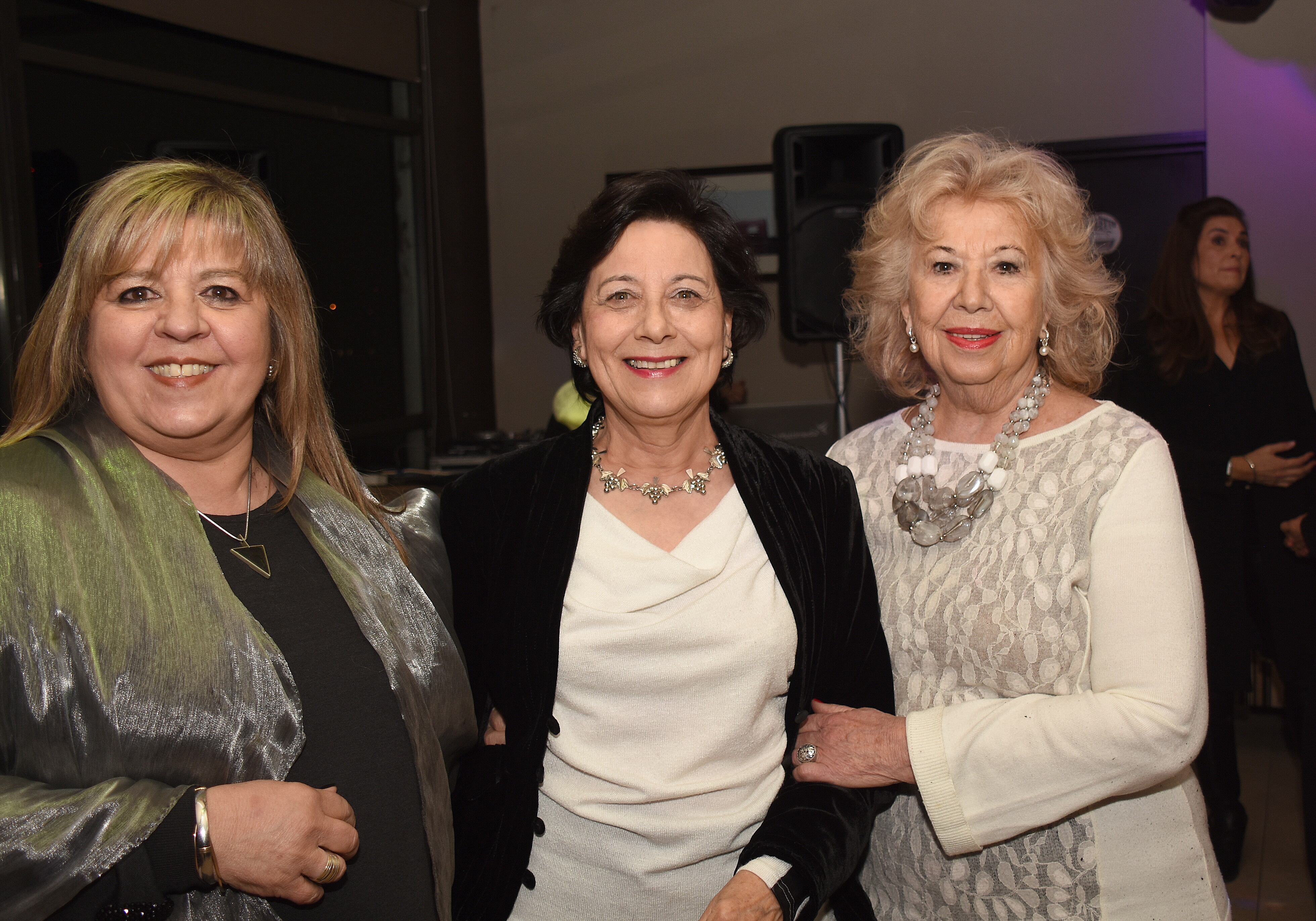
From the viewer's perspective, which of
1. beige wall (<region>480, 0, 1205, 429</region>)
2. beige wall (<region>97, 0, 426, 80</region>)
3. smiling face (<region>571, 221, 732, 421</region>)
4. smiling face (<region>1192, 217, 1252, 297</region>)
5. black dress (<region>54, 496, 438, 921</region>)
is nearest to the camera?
black dress (<region>54, 496, 438, 921</region>)

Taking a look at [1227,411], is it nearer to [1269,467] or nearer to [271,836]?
[1269,467]

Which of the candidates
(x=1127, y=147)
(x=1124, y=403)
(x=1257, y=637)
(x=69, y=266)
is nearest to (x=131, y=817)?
(x=69, y=266)

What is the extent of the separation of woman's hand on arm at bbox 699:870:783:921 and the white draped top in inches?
4.2

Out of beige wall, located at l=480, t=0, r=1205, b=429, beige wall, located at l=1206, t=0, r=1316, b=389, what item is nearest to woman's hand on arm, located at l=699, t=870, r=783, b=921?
beige wall, located at l=480, t=0, r=1205, b=429

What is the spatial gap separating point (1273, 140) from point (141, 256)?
5.15 m

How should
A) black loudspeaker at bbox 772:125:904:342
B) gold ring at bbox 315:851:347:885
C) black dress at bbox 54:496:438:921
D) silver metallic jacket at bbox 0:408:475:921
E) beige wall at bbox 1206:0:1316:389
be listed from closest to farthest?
1. silver metallic jacket at bbox 0:408:475:921
2. gold ring at bbox 315:851:347:885
3. black dress at bbox 54:496:438:921
4. black loudspeaker at bbox 772:125:904:342
5. beige wall at bbox 1206:0:1316:389

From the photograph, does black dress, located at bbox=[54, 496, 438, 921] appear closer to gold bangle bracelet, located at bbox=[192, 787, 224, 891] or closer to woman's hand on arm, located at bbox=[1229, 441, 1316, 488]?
gold bangle bracelet, located at bbox=[192, 787, 224, 891]

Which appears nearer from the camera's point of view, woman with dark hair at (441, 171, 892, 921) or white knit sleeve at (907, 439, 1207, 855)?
white knit sleeve at (907, 439, 1207, 855)

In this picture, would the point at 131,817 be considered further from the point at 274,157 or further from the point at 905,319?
the point at 274,157

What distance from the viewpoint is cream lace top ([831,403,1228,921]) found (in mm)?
1455

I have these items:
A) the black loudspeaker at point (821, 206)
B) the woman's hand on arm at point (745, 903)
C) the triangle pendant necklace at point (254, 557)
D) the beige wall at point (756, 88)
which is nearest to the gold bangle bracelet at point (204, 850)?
the triangle pendant necklace at point (254, 557)

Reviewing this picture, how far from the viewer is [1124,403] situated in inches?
140

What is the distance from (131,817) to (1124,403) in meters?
3.31

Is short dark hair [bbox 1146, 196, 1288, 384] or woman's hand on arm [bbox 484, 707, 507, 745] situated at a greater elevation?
short dark hair [bbox 1146, 196, 1288, 384]
